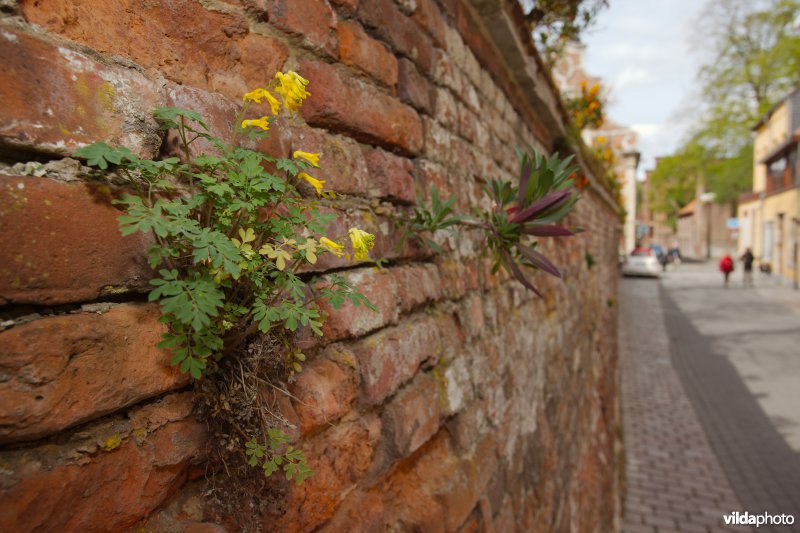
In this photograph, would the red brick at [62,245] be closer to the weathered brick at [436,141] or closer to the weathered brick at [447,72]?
the weathered brick at [436,141]

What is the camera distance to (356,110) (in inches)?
46.3

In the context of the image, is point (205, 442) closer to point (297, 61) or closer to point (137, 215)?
point (137, 215)

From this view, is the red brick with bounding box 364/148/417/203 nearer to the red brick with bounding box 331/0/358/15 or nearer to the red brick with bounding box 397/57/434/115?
the red brick with bounding box 397/57/434/115

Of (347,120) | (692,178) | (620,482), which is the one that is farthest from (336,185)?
(692,178)

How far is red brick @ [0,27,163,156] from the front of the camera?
1.88 feet

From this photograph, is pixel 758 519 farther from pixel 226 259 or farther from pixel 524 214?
pixel 226 259

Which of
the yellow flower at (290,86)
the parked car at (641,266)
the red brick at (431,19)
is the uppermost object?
the red brick at (431,19)

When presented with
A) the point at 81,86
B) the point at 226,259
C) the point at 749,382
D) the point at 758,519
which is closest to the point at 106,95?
the point at 81,86

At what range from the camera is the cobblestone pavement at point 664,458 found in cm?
606

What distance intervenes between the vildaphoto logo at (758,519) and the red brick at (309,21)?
22.5ft

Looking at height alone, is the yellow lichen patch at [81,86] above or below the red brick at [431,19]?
below

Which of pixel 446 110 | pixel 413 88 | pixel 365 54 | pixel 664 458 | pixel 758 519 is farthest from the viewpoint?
pixel 664 458

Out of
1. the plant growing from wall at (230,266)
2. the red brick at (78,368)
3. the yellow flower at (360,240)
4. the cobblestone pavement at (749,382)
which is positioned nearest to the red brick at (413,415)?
the plant growing from wall at (230,266)

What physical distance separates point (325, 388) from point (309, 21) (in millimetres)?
731
